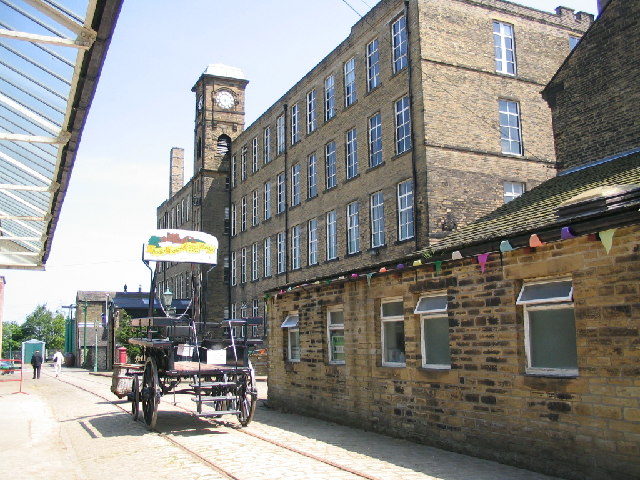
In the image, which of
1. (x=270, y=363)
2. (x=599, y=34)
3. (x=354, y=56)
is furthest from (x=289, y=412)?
(x=354, y=56)

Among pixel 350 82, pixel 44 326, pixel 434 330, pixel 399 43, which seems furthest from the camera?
pixel 44 326

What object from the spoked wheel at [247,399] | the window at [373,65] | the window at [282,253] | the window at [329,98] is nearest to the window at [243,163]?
the window at [282,253]

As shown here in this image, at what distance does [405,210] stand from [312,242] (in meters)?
8.96

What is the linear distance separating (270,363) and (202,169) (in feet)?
109

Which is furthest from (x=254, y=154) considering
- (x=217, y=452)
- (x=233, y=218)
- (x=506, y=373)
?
(x=506, y=373)

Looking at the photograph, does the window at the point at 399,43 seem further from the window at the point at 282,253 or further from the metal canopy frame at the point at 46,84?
the metal canopy frame at the point at 46,84

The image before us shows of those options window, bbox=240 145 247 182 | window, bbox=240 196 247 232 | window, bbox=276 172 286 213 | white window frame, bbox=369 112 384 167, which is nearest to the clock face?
window, bbox=240 145 247 182

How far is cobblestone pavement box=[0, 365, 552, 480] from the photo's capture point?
28.1 ft

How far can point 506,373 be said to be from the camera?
9.04m

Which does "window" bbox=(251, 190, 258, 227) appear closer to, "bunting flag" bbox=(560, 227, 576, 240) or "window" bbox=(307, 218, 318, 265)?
"window" bbox=(307, 218, 318, 265)

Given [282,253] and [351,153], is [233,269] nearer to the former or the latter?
[282,253]

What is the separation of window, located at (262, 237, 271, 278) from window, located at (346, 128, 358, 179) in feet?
35.0

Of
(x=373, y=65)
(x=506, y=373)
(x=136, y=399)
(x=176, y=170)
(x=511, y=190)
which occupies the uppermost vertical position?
(x=176, y=170)

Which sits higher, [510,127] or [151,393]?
[510,127]
